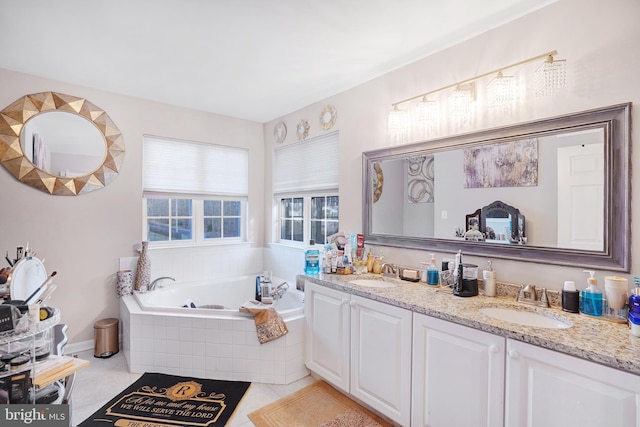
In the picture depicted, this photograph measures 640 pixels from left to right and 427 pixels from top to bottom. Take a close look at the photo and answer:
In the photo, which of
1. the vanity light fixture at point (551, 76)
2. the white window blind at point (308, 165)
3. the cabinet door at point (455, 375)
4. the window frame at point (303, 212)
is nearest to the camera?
the cabinet door at point (455, 375)

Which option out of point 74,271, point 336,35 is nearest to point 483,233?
point 336,35

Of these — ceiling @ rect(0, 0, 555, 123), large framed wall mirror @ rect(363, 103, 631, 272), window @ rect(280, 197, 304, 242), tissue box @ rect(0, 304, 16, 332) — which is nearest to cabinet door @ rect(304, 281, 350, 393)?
large framed wall mirror @ rect(363, 103, 631, 272)

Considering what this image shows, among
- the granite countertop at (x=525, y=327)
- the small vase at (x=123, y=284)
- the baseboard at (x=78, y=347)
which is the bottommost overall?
the baseboard at (x=78, y=347)

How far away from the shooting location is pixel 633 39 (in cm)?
146

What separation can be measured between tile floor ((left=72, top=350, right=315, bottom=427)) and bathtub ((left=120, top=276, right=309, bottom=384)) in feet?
0.24

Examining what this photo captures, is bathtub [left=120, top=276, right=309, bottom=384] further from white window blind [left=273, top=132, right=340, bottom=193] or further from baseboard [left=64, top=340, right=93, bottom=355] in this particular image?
white window blind [left=273, top=132, right=340, bottom=193]

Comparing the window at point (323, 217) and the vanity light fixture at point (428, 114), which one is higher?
the vanity light fixture at point (428, 114)

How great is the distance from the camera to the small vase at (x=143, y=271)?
305cm

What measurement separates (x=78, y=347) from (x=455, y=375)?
3246 mm

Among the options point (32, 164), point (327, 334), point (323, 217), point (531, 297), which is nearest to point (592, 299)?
point (531, 297)

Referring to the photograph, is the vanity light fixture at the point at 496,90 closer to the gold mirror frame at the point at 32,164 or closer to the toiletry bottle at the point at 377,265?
the toiletry bottle at the point at 377,265

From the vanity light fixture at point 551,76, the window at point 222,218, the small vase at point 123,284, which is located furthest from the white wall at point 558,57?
the small vase at point 123,284

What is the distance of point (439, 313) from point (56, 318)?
1700 millimetres

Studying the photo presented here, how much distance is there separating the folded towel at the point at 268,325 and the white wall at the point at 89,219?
59.4 inches
